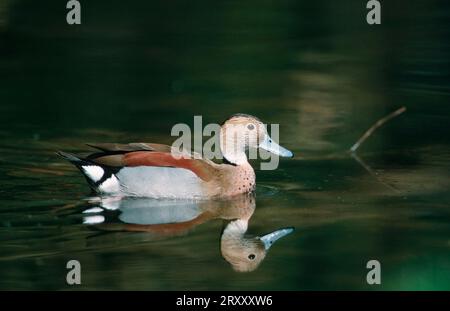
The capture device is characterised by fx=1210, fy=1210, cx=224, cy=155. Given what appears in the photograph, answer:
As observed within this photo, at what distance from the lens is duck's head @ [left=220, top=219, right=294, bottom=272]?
10109mm

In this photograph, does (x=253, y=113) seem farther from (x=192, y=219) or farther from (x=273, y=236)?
(x=273, y=236)

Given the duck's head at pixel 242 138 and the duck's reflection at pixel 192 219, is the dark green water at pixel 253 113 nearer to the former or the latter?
the duck's reflection at pixel 192 219

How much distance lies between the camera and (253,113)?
1569 centimetres

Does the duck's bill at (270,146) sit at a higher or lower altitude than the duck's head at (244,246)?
higher

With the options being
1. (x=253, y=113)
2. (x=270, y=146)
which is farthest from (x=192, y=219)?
(x=253, y=113)

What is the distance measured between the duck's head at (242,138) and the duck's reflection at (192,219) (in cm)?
51

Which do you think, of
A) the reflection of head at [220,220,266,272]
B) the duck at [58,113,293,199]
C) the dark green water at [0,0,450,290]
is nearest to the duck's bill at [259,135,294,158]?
the dark green water at [0,0,450,290]

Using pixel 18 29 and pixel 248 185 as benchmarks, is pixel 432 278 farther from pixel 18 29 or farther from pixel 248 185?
pixel 18 29

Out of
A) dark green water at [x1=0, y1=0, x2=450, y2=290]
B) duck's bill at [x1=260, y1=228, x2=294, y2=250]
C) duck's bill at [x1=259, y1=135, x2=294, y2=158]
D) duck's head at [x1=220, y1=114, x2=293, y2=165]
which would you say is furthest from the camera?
duck's bill at [x1=259, y1=135, x2=294, y2=158]

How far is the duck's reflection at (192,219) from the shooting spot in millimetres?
10398

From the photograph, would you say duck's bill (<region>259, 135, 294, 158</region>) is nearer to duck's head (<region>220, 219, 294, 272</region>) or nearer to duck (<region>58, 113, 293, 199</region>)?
duck (<region>58, 113, 293, 199</region>)

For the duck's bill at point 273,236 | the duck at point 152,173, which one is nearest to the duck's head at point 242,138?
the duck at point 152,173

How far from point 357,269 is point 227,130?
10.0 ft
